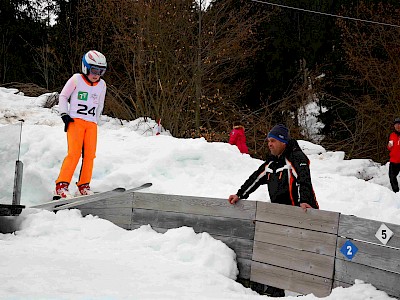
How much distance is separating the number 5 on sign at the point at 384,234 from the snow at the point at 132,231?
0.43 metres

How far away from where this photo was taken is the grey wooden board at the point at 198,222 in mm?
5879

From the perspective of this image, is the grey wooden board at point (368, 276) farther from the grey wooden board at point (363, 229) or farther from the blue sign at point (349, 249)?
the grey wooden board at point (363, 229)

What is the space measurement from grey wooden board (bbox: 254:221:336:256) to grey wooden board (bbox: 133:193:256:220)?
0.77 ft

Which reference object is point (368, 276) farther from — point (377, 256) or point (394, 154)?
point (394, 154)

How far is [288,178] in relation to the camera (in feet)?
18.0

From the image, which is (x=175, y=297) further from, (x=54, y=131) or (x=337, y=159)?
(x=337, y=159)

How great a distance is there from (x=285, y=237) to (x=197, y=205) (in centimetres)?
126

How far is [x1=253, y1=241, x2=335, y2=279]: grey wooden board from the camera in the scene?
5074 mm

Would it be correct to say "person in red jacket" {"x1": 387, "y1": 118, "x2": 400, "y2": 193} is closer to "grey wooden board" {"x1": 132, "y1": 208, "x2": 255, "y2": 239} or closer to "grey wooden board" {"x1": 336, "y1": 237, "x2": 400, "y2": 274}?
"grey wooden board" {"x1": 132, "y1": 208, "x2": 255, "y2": 239}

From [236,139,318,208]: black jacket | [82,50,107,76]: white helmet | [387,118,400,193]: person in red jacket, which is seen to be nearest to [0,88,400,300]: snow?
[236,139,318,208]: black jacket

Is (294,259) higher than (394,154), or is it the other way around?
(394,154)

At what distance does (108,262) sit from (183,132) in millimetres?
13982

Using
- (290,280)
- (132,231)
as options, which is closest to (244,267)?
(290,280)

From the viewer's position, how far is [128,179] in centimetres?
827
